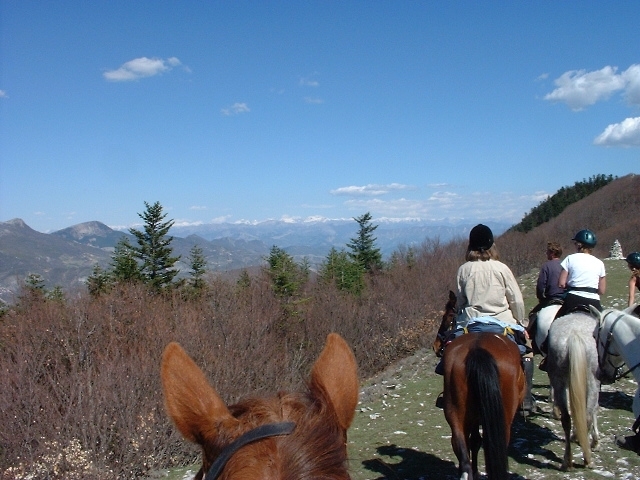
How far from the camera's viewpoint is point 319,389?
73.7 inches

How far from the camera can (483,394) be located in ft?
15.7

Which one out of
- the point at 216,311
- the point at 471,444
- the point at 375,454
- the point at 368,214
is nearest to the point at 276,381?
the point at 216,311

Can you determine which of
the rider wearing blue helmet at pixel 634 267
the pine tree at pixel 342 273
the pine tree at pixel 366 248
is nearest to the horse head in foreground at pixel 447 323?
the rider wearing blue helmet at pixel 634 267

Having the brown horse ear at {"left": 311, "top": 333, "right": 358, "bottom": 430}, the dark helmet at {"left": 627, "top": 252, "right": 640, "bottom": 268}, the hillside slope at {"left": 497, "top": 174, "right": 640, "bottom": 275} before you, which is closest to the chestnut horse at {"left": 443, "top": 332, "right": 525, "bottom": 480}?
the brown horse ear at {"left": 311, "top": 333, "right": 358, "bottom": 430}

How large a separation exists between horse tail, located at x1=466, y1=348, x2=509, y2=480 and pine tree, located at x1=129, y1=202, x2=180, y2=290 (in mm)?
24804

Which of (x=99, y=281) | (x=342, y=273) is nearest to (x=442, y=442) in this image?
(x=99, y=281)

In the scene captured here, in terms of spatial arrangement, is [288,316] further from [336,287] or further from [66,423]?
[66,423]

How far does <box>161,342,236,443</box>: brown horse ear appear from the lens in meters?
1.76

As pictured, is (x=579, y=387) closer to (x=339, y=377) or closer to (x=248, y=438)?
(x=339, y=377)

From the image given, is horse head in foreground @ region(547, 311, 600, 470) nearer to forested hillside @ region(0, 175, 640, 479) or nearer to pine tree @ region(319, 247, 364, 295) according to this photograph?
forested hillside @ region(0, 175, 640, 479)

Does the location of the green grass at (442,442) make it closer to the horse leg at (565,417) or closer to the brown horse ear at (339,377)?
the horse leg at (565,417)

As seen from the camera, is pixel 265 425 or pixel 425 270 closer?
pixel 265 425

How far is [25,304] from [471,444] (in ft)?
62.6

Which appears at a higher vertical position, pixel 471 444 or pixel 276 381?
pixel 471 444
